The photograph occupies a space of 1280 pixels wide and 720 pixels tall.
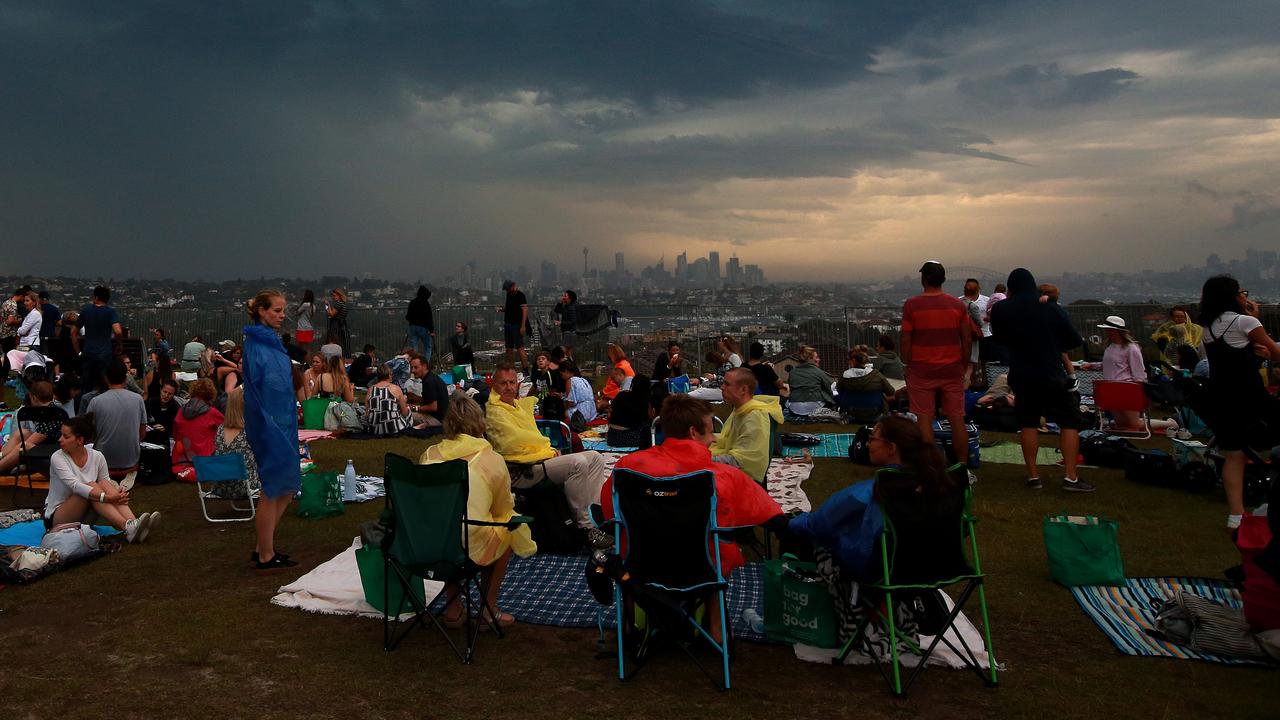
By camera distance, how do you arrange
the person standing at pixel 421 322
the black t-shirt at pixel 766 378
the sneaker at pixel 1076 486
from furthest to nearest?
1. the person standing at pixel 421 322
2. the black t-shirt at pixel 766 378
3. the sneaker at pixel 1076 486

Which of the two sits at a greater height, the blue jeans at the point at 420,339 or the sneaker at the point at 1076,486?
the blue jeans at the point at 420,339

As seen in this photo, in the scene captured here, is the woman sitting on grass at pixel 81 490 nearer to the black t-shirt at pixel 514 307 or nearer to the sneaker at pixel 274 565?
the sneaker at pixel 274 565

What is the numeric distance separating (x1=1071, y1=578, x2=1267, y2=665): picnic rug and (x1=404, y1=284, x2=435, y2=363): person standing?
1593cm

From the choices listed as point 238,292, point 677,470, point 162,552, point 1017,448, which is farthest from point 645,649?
point 238,292

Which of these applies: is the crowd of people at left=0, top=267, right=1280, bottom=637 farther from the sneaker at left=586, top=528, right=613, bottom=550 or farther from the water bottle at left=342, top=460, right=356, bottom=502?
the water bottle at left=342, top=460, right=356, bottom=502

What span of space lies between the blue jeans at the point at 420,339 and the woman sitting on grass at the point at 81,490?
41.1ft

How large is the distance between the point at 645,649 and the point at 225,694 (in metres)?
2.08

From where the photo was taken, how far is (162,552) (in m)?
7.22

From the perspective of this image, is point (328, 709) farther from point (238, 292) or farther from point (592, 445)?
point (238, 292)

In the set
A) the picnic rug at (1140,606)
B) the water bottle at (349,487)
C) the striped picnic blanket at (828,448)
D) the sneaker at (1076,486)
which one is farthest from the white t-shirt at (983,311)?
the water bottle at (349,487)

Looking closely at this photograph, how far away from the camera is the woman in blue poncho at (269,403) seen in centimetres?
632

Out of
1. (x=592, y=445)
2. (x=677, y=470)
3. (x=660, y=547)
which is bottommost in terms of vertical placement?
(x=592, y=445)

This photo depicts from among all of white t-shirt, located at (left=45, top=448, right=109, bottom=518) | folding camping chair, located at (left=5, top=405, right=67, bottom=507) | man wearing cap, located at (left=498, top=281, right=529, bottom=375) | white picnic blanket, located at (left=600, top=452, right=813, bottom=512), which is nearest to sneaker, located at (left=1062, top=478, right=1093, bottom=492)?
white picnic blanket, located at (left=600, top=452, right=813, bottom=512)

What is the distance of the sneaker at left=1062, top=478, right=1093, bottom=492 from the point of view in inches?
343
